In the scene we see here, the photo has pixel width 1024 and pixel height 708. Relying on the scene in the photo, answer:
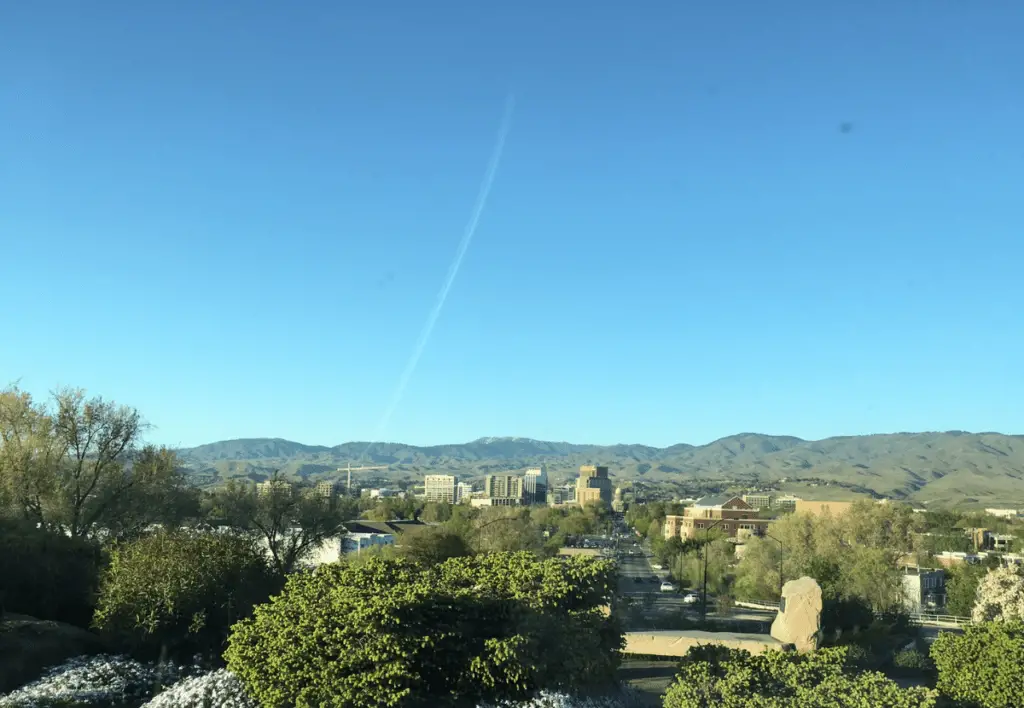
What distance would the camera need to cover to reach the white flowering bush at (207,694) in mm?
16906

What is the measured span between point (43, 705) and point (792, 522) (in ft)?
186

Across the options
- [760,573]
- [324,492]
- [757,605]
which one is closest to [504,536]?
[757,605]

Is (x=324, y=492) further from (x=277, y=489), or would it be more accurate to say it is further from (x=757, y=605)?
(x=757, y=605)

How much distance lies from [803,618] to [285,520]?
26.5 meters

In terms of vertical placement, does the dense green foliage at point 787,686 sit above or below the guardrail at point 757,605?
above

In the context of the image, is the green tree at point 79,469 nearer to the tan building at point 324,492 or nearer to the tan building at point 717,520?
the tan building at point 324,492

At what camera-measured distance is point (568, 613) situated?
17.2m

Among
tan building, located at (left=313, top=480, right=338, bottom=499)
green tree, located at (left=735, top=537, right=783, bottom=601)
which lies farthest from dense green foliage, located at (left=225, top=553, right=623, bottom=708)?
green tree, located at (left=735, top=537, right=783, bottom=601)

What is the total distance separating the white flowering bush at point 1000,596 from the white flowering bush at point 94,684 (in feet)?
95.1

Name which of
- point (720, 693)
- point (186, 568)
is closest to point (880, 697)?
point (720, 693)

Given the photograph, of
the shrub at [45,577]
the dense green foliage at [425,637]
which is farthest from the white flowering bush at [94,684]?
the shrub at [45,577]

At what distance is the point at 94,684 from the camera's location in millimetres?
18562

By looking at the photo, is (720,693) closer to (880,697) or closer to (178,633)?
(880,697)

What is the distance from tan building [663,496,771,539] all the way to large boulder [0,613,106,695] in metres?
90.5
